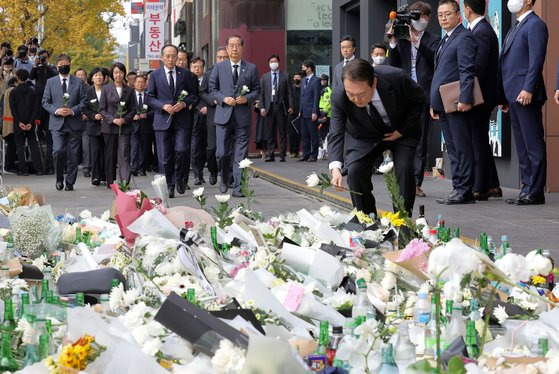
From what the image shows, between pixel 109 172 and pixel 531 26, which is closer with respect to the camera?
pixel 531 26

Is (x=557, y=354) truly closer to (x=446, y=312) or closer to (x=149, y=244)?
(x=446, y=312)

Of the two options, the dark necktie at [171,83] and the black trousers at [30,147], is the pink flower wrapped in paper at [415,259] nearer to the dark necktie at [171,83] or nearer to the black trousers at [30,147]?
the dark necktie at [171,83]

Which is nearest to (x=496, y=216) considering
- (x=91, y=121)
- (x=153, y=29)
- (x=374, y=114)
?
(x=374, y=114)

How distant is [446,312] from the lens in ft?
16.3

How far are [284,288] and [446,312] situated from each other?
703 millimetres

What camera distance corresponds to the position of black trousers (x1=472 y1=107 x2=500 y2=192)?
13148 millimetres

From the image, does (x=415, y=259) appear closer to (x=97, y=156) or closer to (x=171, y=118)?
(x=171, y=118)

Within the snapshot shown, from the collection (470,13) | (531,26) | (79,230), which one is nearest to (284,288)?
(79,230)

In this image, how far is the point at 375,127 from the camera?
9.38m

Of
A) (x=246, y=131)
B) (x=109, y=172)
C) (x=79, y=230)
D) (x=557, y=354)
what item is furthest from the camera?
(x=109, y=172)

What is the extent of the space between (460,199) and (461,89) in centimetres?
116

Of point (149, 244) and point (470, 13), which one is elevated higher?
point (470, 13)

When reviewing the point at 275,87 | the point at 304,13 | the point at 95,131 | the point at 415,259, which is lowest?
the point at 95,131

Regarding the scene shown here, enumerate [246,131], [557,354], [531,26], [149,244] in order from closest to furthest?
1. [557,354]
2. [149,244]
3. [531,26]
4. [246,131]
